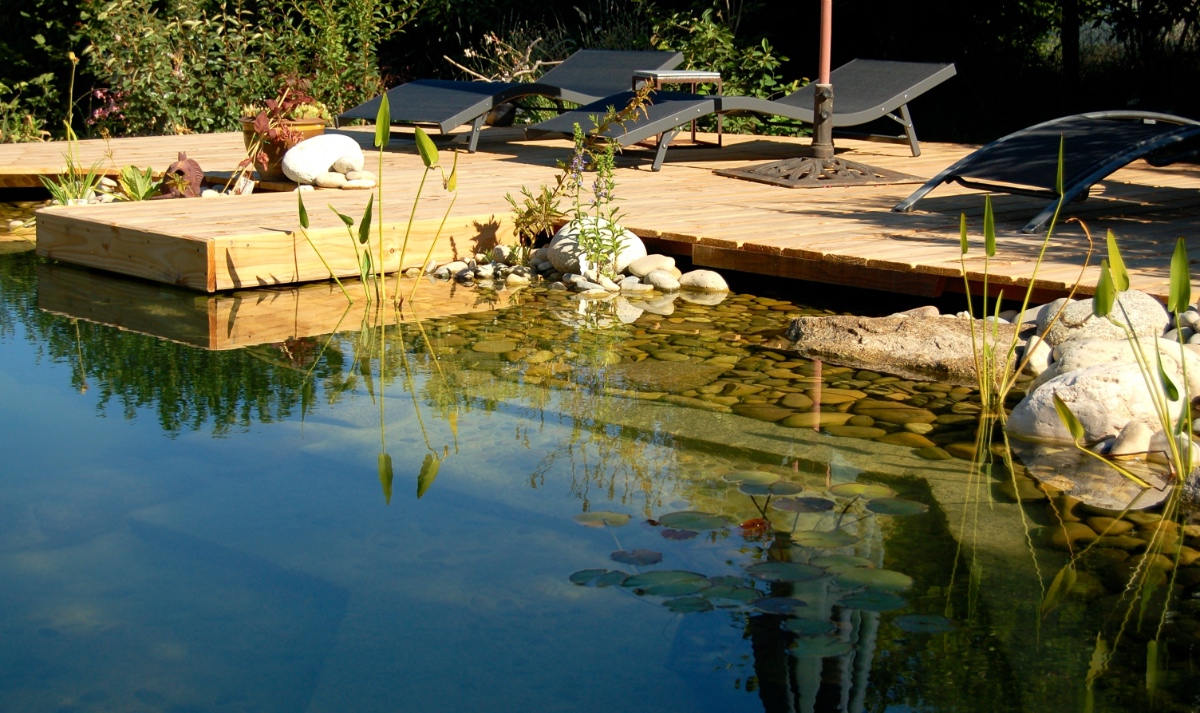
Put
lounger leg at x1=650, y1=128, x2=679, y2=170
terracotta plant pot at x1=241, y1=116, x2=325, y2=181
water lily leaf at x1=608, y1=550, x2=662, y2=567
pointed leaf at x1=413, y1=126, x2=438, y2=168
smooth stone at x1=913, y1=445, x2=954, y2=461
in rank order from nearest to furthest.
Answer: water lily leaf at x1=608, y1=550, x2=662, y2=567, smooth stone at x1=913, y1=445, x2=954, y2=461, pointed leaf at x1=413, y1=126, x2=438, y2=168, terracotta plant pot at x1=241, y1=116, x2=325, y2=181, lounger leg at x1=650, y1=128, x2=679, y2=170

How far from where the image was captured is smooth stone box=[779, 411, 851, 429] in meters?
3.61

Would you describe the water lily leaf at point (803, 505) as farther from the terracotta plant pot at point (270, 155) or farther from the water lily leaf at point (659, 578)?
the terracotta plant pot at point (270, 155)

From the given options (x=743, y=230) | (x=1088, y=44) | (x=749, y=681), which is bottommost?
(x=749, y=681)

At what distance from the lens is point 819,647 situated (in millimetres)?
2258

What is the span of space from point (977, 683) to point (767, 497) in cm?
92

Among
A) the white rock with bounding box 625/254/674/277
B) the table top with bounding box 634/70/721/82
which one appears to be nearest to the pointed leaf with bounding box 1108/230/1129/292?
the white rock with bounding box 625/254/674/277

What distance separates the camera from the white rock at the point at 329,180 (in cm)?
678

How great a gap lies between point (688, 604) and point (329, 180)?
4.86m

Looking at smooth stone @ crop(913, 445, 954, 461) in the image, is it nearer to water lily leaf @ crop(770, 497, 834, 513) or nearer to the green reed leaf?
water lily leaf @ crop(770, 497, 834, 513)

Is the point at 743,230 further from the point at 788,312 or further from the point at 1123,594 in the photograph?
the point at 1123,594

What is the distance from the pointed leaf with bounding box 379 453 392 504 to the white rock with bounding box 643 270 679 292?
2.42 meters

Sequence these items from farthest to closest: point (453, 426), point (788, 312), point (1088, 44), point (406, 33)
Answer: point (406, 33) < point (1088, 44) < point (788, 312) < point (453, 426)

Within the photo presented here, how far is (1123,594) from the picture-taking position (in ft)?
8.26

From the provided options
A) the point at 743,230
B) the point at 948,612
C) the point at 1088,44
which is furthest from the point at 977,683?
the point at 1088,44
